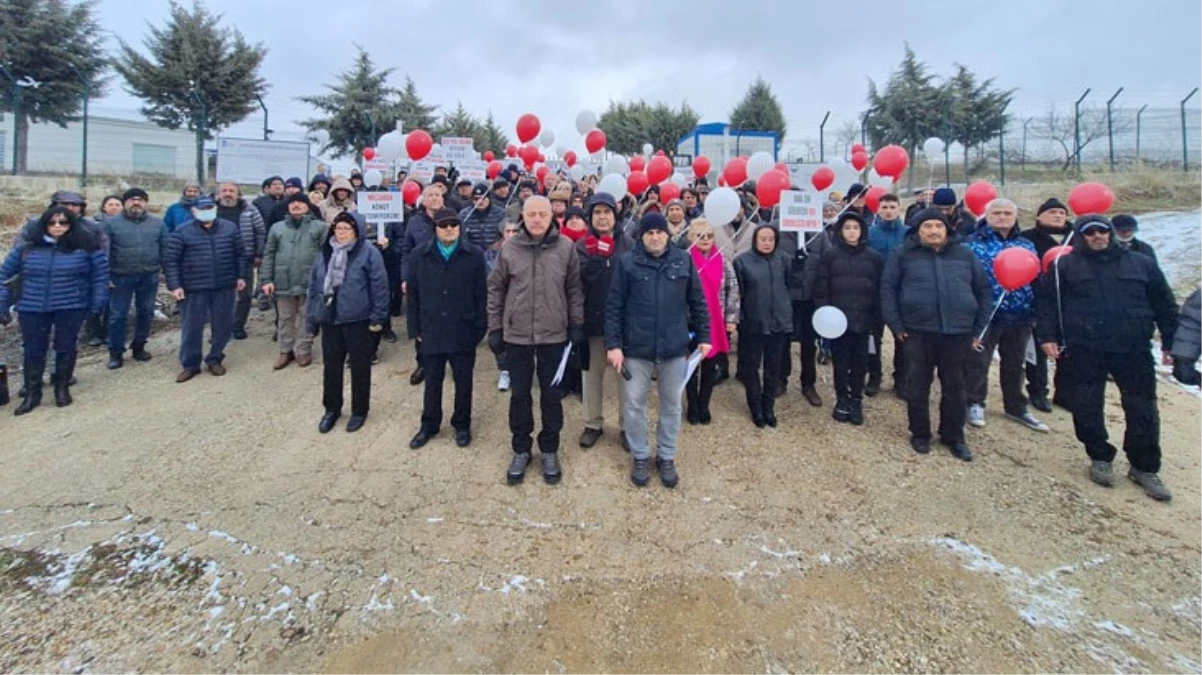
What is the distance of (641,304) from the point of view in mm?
3834

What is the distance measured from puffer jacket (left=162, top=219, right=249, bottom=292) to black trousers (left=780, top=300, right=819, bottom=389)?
602cm

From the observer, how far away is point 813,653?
2.57 meters

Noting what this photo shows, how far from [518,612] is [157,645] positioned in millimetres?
1640

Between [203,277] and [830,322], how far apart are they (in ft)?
21.0

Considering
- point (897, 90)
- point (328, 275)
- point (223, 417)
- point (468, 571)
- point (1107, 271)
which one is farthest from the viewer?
point (897, 90)

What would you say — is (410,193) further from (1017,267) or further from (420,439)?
(1017,267)

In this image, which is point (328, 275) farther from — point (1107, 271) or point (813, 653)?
point (1107, 271)

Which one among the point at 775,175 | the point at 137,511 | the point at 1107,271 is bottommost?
the point at 137,511

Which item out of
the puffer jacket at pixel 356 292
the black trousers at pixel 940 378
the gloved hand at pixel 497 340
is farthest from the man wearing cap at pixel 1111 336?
the puffer jacket at pixel 356 292

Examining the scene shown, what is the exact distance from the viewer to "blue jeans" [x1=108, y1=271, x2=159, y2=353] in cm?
643

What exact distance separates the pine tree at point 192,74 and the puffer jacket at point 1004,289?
18185 mm

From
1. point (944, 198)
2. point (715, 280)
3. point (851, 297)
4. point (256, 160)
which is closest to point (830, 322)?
point (851, 297)

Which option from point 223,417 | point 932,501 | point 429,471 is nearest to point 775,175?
point 932,501

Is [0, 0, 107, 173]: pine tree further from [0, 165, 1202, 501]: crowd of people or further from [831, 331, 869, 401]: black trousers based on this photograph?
[831, 331, 869, 401]: black trousers
